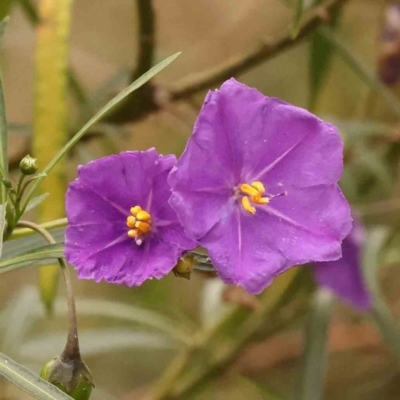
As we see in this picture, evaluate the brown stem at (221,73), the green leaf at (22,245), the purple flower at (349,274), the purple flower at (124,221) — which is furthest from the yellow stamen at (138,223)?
the purple flower at (349,274)

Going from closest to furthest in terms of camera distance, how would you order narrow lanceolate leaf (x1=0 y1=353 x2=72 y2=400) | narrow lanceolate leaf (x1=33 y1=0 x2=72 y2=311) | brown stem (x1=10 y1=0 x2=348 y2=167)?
1. narrow lanceolate leaf (x1=0 y1=353 x2=72 y2=400)
2. narrow lanceolate leaf (x1=33 y1=0 x2=72 y2=311)
3. brown stem (x1=10 y1=0 x2=348 y2=167)

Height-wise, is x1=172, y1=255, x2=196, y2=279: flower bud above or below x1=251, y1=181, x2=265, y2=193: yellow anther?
below

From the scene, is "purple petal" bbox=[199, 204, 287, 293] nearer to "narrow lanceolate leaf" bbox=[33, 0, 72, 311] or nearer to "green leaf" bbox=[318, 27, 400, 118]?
"narrow lanceolate leaf" bbox=[33, 0, 72, 311]

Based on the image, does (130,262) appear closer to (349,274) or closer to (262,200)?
(262,200)

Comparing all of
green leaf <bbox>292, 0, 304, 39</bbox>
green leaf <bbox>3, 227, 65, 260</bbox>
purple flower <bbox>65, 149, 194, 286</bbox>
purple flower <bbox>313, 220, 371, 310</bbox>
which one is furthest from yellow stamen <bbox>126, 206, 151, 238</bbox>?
purple flower <bbox>313, 220, 371, 310</bbox>

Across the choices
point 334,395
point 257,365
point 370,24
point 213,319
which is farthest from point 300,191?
point 370,24

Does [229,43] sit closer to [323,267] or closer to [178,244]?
[323,267]
